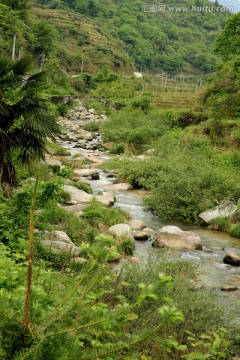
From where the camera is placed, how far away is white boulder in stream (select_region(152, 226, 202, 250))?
1213 cm

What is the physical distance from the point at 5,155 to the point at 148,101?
33.1 meters

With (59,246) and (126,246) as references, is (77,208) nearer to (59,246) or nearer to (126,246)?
(126,246)

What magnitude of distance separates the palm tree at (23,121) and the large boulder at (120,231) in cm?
355

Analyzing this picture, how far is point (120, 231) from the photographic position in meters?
11.9

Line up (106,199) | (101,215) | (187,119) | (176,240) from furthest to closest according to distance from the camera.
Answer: (187,119) < (106,199) < (101,215) < (176,240)

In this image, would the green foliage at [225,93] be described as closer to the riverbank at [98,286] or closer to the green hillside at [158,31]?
the riverbank at [98,286]

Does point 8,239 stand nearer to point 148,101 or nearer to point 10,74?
point 10,74

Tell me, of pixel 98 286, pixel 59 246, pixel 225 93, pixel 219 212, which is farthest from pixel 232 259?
pixel 225 93

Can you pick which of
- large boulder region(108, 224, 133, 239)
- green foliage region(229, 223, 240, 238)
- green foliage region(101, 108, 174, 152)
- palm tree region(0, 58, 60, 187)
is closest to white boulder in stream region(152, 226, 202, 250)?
large boulder region(108, 224, 133, 239)

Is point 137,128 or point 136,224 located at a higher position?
point 137,128

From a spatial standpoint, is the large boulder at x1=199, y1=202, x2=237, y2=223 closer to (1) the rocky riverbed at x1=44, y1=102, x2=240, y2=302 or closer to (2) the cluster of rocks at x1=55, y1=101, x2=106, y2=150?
(1) the rocky riverbed at x1=44, y1=102, x2=240, y2=302

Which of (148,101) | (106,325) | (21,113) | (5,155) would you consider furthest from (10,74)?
(148,101)

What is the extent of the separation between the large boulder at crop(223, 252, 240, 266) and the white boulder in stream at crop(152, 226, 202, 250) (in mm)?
1111

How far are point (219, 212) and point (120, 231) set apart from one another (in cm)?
495
